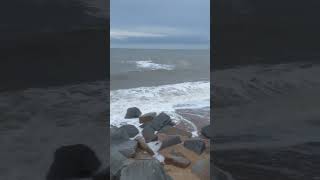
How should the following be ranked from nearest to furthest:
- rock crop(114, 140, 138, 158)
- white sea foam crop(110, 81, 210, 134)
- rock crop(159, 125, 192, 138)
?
rock crop(114, 140, 138, 158), rock crop(159, 125, 192, 138), white sea foam crop(110, 81, 210, 134)

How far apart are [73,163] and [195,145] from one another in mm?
7331

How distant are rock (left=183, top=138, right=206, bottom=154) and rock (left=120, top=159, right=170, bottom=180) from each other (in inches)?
139

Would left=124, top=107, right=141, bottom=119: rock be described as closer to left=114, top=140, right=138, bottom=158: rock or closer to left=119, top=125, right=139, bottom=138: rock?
left=119, top=125, right=139, bottom=138: rock

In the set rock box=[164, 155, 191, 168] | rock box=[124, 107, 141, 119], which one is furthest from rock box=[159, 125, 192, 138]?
rock box=[164, 155, 191, 168]

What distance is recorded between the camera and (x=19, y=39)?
135 inches

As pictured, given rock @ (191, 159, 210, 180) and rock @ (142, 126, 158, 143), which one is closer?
rock @ (191, 159, 210, 180)

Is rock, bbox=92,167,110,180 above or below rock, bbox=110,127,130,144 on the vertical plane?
above

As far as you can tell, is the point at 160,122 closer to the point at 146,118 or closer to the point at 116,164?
the point at 146,118

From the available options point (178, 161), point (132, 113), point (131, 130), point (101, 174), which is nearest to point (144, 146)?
point (131, 130)

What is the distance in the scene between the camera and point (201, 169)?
8.51m

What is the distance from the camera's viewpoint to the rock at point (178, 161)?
9219mm

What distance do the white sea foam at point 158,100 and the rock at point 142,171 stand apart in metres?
6.23

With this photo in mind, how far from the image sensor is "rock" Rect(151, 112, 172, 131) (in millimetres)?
12461

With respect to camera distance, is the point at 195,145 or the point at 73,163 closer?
the point at 73,163
